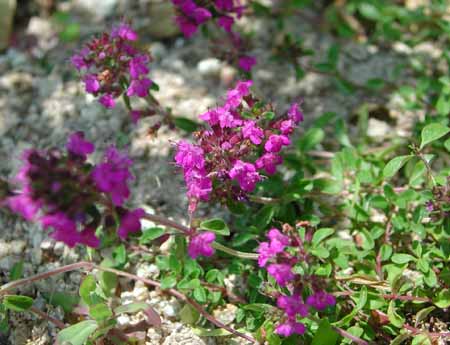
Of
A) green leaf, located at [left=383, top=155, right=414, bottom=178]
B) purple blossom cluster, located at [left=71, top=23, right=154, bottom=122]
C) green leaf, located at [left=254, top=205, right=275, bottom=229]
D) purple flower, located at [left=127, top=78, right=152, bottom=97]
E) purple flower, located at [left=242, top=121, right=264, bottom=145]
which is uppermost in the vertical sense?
purple blossom cluster, located at [left=71, top=23, right=154, bottom=122]

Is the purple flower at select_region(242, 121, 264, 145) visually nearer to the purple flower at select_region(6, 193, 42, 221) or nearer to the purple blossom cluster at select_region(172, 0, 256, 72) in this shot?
the purple blossom cluster at select_region(172, 0, 256, 72)

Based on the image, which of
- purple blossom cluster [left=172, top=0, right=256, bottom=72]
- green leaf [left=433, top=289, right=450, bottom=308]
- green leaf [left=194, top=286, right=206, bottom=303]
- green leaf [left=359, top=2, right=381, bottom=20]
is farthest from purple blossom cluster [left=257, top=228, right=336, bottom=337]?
green leaf [left=359, top=2, right=381, bottom=20]

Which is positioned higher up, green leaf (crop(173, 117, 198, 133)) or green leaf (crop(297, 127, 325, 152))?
green leaf (crop(173, 117, 198, 133))

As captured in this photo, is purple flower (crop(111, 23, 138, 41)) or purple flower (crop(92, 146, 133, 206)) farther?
purple flower (crop(111, 23, 138, 41))

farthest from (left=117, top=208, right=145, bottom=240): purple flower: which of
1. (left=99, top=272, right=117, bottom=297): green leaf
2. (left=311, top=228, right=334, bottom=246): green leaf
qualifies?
(left=311, top=228, right=334, bottom=246): green leaf

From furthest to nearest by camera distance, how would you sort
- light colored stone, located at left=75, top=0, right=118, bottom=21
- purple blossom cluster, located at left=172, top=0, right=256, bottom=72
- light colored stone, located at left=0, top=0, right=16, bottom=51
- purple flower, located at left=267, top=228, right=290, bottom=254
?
light colored stone, located at left=75, top=0, right=118, bottom=21, light colored stone, located at left=0, top=0, right=16, bottom=51, purple blossom cluster, located at left=172, top=0, right=256, bottom=72, purple flower, located at left=267, top=228, right=290, bottom=254

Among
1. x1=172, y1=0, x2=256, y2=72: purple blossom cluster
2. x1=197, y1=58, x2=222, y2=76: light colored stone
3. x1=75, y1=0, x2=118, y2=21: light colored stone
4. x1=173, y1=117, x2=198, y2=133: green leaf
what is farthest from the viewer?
x1=75, y1=0, x2=118, y2=21: light colored stone
